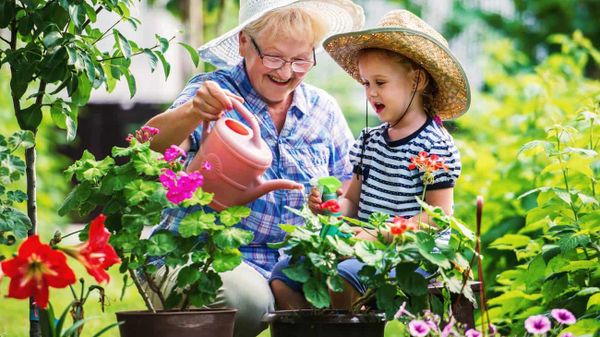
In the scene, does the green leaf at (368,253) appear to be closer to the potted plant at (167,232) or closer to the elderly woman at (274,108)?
the potted plant at (167,232)

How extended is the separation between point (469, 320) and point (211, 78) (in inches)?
45.1

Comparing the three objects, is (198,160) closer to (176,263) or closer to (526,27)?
(176,263)

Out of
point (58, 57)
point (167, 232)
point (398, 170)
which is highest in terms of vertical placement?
point (58, 57)

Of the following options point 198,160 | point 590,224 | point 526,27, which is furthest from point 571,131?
point 526,27

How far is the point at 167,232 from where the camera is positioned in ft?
7.95

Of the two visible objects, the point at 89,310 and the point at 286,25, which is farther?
the point at 89,310

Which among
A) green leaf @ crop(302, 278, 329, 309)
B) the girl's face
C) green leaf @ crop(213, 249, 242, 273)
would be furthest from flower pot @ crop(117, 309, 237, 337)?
the girl's face

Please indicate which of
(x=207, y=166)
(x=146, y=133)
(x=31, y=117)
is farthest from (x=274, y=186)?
(x=31, y=117)

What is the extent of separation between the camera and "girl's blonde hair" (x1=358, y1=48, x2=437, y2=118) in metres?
3.00

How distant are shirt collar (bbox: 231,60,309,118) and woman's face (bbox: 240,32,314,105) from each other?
0.06 feet

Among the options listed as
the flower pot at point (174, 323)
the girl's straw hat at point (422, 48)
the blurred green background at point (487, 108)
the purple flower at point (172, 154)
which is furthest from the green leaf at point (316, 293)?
the girl's straw hat at point (422, 48)

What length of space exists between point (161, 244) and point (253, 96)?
0.96 meters

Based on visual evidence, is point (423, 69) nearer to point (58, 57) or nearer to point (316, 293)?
point (316, 293)

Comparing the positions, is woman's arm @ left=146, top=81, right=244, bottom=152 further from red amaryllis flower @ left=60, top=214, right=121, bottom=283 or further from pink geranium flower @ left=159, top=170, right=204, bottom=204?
red amaryllis flower @ left=60, top=214, right=121, bottom=283
